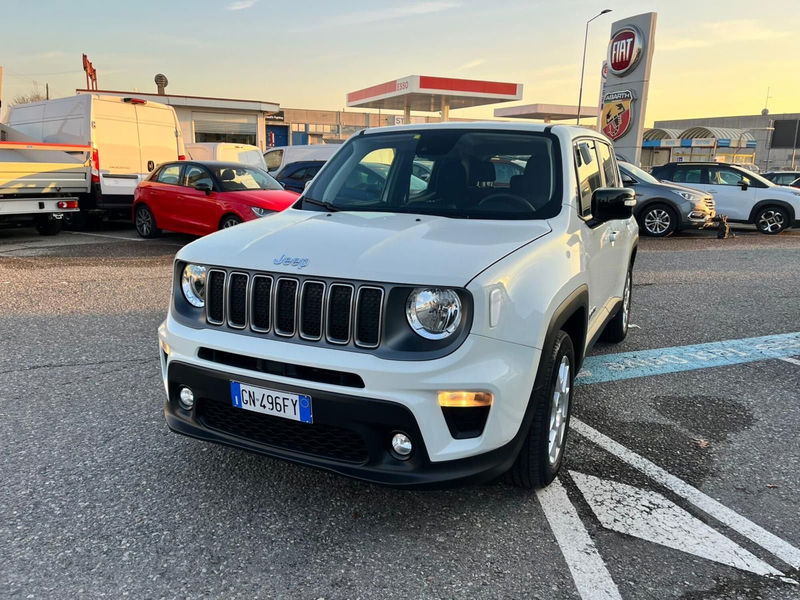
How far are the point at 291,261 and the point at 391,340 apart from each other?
1.95ft

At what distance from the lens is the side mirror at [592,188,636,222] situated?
3.55m

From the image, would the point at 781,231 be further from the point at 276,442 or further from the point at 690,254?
the point at 276,442

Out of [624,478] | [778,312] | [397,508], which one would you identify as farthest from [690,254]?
[397,508]

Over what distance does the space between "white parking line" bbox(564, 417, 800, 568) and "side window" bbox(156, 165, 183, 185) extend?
32.2 ft

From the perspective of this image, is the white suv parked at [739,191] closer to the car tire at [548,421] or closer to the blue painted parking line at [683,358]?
the blue painted parking line at [683,358]

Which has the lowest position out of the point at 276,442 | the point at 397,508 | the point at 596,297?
the point at 397,508

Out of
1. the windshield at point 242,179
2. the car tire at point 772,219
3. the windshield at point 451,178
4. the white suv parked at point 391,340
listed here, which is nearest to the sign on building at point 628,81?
the car tire at point 772,219

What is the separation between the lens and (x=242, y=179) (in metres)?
11.2

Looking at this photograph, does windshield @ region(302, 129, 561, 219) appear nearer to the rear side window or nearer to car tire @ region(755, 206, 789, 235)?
car tire @ region(755, 206, 789, 235)

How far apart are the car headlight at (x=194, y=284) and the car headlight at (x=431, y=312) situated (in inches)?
Answer: 42.3

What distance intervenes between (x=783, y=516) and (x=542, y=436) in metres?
1.24

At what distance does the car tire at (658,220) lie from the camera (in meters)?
13.4

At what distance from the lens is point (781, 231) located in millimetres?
14922

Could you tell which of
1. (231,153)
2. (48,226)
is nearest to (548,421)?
(48,226)
